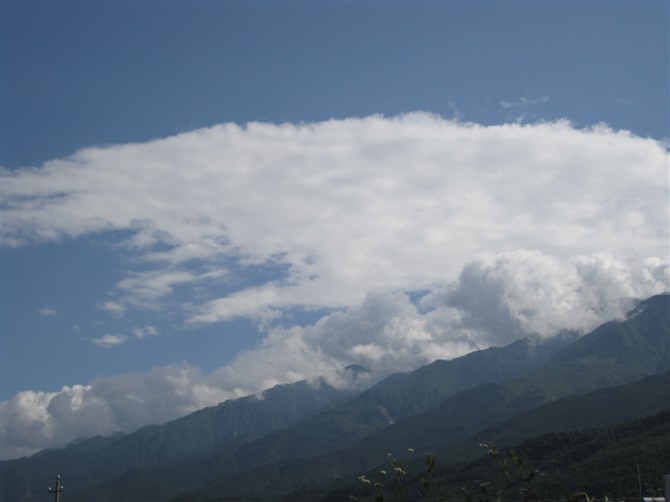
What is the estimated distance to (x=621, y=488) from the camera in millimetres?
196250

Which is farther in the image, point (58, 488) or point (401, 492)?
point (58, 488)

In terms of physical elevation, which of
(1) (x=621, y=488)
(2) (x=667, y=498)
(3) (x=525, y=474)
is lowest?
(1) (x=621, y=488)

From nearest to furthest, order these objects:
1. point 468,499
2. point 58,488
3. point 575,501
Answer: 1. point 575,501
2. point 468,499
3. point 58,488

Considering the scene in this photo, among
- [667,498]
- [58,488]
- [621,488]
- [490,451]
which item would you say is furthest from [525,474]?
[621,488]

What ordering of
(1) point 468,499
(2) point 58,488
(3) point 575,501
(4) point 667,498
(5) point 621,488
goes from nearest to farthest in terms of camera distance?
1. (3) point 575,501
2. (1) point 468,499
3. (4) point 667,498
4. (2) point 58,488
5. (5) point 621,488

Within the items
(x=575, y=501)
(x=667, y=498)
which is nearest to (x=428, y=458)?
(x=575, y=501)

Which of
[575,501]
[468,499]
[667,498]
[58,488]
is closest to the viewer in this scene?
[575,501]

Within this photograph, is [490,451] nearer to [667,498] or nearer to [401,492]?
[401,492]

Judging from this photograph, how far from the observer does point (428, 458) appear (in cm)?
735

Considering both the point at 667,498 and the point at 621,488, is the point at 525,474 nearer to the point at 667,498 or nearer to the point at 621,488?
the point at 667,498

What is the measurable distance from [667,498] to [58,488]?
205 feet

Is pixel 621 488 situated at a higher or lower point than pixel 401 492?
lower

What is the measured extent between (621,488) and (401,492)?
695 ft

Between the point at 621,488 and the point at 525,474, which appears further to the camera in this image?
the point at 621,488
